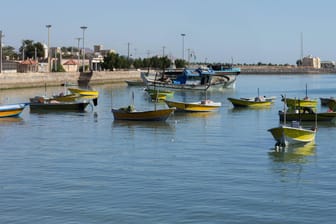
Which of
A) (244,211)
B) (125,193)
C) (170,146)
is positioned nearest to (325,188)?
(244,211)

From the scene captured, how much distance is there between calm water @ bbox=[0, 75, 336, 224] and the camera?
17828 mm

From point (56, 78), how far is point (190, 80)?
21734 millimetres

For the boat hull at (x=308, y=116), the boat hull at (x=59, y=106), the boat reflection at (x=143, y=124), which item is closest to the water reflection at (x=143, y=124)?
the boat reflection at (x=143, y=124)

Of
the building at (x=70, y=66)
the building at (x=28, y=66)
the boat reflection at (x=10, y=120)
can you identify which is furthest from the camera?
the building at (x=70, y=66)

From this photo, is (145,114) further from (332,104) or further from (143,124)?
(332,104)

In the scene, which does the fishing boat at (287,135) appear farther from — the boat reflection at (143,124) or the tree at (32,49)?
the tree at (32,49)

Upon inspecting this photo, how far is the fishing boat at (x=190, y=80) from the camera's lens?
304 feet

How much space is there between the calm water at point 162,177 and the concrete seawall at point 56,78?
45.6 metres

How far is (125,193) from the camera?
20094mm

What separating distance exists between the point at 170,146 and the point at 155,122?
11.2 m

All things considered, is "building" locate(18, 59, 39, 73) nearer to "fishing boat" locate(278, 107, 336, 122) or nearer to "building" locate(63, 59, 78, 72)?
"building" locate(63, 59, 78, 72)

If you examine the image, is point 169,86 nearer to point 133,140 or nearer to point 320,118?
point 320,118

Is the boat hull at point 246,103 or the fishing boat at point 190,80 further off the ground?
the fishing boat at point 190,80

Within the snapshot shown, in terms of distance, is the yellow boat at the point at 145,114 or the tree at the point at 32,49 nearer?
the yellow boat at the point at 145,114
